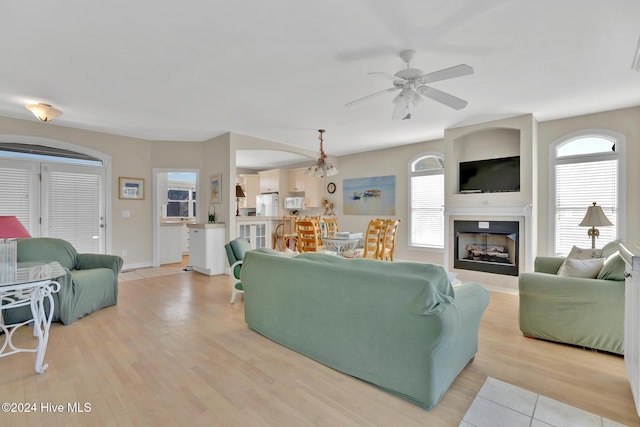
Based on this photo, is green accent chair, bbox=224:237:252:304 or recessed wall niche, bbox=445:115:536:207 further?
recessed wall niche, bbox=445:115:536:207

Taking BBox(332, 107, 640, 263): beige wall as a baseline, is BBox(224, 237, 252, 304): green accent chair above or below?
below

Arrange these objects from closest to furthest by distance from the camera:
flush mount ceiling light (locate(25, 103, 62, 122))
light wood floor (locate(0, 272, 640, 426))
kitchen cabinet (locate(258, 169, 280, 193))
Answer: light wood floor (locate(0, 272, 640, 426)), flush mount ceiling light (locate(25, 103, 62, 122)), kitchen cabinet (locate(258, 169, 280, 193))

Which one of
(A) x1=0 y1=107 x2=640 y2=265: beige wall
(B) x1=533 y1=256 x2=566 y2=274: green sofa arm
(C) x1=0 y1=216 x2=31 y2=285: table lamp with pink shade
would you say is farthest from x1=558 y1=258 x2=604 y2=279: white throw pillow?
(C) x1=0 y1=216 x2=31 y2=285: table lamp with pink shade

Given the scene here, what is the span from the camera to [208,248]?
5527 millimetres

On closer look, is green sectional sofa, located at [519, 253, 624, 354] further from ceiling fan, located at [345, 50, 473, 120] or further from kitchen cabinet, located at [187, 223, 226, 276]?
kitchen cabinet, located at [187, 223, 226, 276]

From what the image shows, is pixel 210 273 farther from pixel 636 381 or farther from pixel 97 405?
pixel 636 381

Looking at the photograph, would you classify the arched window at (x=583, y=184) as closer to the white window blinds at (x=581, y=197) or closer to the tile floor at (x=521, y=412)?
the white window blinds at (x=581, y=197)

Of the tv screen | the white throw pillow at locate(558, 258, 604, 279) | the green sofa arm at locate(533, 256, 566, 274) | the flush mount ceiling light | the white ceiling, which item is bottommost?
the green sofa arm at locate(533, 256, 566, 274)

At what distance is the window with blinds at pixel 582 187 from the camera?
167 inches

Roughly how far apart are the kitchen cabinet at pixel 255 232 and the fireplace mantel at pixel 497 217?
3.43 metres

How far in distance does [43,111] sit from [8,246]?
8.30 ft

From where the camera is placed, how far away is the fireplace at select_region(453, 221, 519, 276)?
4648mm

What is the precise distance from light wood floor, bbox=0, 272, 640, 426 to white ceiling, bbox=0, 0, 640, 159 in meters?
2.51

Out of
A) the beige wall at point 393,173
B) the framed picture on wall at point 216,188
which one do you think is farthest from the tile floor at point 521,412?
the framed picture on wall at point 216,188
